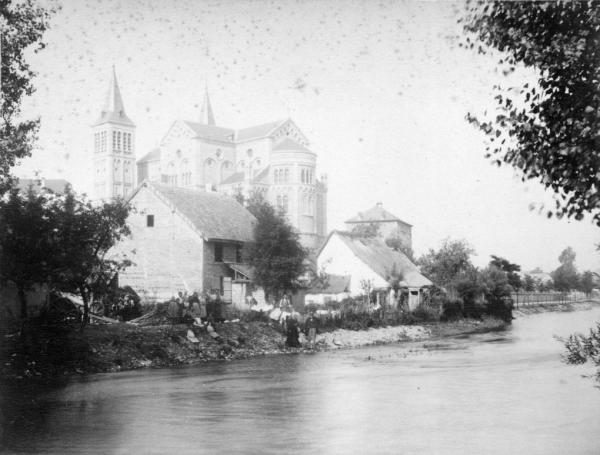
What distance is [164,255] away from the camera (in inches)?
1631

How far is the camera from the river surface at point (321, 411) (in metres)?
10.2

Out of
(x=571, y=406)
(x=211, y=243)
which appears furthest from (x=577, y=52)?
(x=211, y=243)

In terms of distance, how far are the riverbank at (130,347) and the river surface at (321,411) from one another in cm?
140

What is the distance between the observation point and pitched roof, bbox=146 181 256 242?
4191 cm

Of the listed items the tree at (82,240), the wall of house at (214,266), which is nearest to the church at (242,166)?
the wall of house at (214,266)

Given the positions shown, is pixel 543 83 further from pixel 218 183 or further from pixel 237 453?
pixel 218 183

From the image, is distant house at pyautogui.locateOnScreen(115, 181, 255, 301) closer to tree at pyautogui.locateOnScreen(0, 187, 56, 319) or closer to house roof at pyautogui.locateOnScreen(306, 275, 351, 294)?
house roof at pyautogui.locateOnScreen(306, 275, 351, 294)

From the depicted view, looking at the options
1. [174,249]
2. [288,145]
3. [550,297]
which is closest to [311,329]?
[174,249]

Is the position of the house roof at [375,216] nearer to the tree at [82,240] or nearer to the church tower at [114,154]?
the church tower at [114,154]

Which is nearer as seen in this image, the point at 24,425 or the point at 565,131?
the point at 565,131

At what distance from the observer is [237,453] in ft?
31.2

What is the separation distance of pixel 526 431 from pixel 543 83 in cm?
588

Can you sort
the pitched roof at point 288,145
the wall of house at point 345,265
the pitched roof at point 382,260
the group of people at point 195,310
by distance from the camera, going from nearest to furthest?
1. the group of people at point 195,310
2. the wall of house at point 345,265
3. the pitched roof at point 382,260
4. the pitched roof at point 288,145

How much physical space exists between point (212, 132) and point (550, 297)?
5237cm
